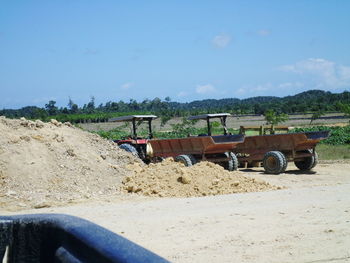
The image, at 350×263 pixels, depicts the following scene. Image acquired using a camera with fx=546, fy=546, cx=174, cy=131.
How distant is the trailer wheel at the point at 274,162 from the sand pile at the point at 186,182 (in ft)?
12.2

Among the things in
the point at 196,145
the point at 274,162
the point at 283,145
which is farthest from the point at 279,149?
the point at 196,145

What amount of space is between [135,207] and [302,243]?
4.63 meters

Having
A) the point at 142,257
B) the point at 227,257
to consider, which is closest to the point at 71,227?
the point at 142,257

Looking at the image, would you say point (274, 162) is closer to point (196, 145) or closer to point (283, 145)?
point (283, 145)

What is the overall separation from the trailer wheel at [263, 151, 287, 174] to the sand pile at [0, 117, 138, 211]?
487 cm

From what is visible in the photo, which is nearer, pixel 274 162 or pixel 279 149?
pixel 274 162

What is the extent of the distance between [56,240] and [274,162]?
16.2 meters

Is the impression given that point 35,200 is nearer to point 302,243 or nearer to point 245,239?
point 245,239

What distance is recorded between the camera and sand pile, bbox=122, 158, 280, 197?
43.4ft

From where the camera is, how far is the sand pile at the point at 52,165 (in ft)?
40.2

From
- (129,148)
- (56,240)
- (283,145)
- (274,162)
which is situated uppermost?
(56,240)

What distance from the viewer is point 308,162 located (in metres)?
19.4

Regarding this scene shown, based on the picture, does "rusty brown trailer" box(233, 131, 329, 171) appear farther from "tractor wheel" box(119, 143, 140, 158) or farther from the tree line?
the tree line

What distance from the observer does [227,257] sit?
22.4 feet
